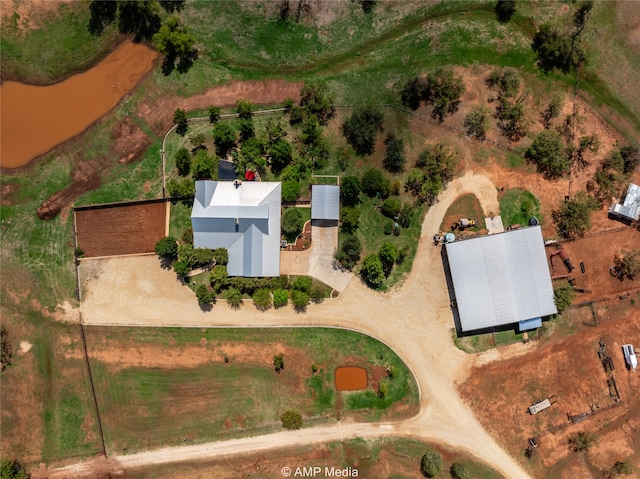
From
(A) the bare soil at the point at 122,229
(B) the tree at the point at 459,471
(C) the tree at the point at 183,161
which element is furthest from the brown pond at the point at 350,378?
(C) the tree at the point at 183,161

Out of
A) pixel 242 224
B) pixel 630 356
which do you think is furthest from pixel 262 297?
pixel 630 356

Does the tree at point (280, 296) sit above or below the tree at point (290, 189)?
below

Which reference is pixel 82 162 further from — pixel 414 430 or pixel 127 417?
pixel 414 430

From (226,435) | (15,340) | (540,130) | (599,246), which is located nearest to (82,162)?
(15,340)

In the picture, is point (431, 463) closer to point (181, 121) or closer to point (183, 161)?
point (183, 161)

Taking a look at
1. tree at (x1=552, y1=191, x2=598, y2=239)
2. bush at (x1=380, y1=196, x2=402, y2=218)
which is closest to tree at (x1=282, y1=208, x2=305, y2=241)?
bush at (x1=380, y1=196, x2=402, y2=218)

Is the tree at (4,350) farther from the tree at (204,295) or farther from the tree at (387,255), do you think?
the tree at (387,255)
